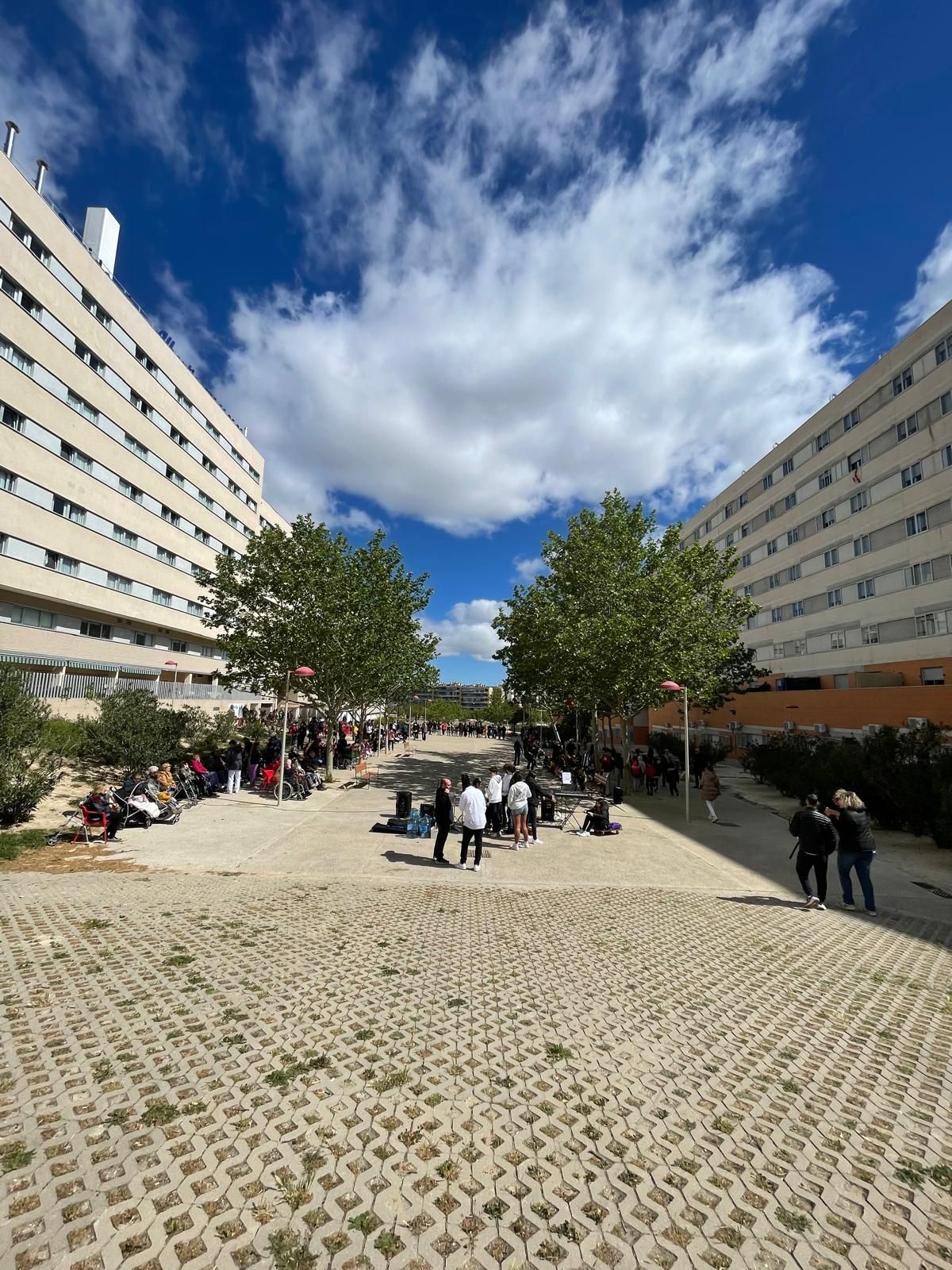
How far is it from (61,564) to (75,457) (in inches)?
211

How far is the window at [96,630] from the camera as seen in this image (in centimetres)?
2884

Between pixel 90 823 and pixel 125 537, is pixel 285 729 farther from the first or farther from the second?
pixel 125 537

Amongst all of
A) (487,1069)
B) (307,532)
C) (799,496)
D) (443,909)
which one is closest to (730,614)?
(799,496)

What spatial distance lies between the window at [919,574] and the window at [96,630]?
41342 mm

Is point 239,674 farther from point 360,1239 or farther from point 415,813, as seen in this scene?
point 360,1239

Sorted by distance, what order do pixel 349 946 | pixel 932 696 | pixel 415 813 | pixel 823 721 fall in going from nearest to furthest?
pixel 349 946 → pixel 415 813 → pixel 932 696 → pixel 823 721

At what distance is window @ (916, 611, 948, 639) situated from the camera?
1006 inches

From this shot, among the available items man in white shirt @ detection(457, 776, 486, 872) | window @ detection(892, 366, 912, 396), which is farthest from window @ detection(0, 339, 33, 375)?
window @ detection(892, 366, 912, 396)

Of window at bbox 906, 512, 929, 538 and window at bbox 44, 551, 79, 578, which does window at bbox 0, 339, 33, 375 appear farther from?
window at bbox 906, 512, 929, 538

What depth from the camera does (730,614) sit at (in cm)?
2864

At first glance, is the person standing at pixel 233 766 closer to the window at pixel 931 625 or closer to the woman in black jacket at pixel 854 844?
the woman in black jacket at pixel 854 844

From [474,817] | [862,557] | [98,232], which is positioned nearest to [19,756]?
[474,817]

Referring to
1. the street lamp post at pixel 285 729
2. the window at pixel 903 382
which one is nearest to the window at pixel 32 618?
the street lamp post at pixel 285 729

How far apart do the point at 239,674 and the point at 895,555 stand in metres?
31.7
